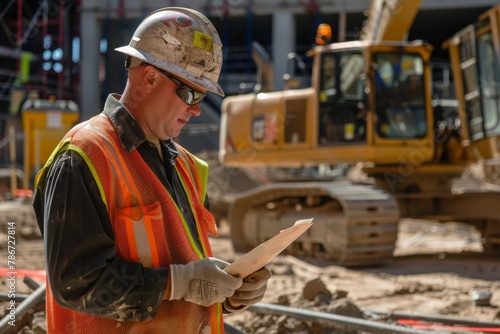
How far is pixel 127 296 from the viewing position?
6.77 feet

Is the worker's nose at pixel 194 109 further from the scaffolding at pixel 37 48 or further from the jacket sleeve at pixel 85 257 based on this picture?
the scaffolding at pixel 37 48

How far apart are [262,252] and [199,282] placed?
216 millimetres

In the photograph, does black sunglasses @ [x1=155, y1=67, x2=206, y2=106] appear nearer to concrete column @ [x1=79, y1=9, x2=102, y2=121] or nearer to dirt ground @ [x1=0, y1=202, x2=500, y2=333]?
dirt ground @ [x1=0, y1=202, x2=500, y2=333]

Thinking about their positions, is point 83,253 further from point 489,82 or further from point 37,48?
point 37,48

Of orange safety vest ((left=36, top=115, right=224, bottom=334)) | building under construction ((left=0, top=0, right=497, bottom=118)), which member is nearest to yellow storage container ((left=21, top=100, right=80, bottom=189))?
building under construction ((left=0, top=0, right=497, bottom=118))

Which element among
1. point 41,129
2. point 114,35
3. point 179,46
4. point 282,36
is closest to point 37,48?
point 114,35

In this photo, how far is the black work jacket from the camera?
2.01 metres

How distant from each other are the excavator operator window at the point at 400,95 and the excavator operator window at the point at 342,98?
0.22 m

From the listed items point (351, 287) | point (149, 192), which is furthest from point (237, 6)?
point (149, 192)

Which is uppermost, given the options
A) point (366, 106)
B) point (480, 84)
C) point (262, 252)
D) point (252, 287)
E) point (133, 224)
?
point (480, 84)

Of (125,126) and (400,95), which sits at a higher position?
(400,95)

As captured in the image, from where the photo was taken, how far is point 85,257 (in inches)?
79.3

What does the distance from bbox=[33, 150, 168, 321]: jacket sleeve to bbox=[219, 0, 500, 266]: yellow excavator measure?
255 inches

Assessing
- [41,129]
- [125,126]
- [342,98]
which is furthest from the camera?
[41,129]
